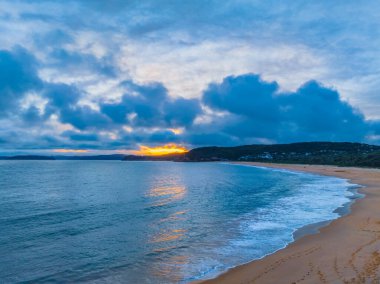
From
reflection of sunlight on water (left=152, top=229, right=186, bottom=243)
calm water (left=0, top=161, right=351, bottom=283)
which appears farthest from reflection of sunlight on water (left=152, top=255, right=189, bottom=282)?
reflection of sunlight on water (left=152, top=229, right=186, bottom=243)

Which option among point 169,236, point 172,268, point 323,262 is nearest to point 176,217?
point 169,236

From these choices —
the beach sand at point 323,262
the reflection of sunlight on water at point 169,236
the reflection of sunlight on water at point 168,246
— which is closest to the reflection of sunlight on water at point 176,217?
the reflection of sunlight on water at point 168,246

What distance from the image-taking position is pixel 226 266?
1414 cm

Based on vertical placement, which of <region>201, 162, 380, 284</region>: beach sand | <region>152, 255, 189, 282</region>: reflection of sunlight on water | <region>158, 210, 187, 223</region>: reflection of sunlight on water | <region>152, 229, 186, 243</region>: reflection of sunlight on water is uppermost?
<region>201, 162, 380, 284</region>: beach sand

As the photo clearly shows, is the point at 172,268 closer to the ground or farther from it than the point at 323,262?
closer to the ground

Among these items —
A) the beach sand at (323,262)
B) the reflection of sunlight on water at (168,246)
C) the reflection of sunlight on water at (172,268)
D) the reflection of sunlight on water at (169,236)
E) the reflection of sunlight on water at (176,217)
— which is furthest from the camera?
the reflection of sunlight on water at (176,217)

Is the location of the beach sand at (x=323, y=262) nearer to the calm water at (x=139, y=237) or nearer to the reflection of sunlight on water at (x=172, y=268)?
the calm water at (x=139, y=237)

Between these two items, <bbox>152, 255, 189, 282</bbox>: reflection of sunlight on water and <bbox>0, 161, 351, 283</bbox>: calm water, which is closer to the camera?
<bbox>152, 255, 189, 282</bbox>: reflection of sunlight on water

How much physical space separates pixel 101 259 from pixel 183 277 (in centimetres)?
451

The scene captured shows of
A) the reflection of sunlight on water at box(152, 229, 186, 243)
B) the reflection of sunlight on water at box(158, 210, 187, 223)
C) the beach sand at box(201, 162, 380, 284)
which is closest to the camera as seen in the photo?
the beach sand at box(201, 162, 380, 284)

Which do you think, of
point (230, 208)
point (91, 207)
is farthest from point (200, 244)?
point (91, 207)

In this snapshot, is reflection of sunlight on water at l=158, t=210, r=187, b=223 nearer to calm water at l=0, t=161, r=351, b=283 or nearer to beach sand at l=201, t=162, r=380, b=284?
calm water at l=0, t=161, r=351, b=283

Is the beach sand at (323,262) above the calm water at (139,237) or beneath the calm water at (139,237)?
above

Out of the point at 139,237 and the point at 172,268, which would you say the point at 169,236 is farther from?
the point at 172,268
